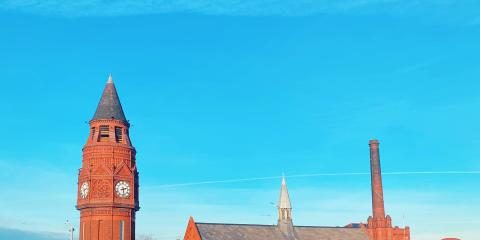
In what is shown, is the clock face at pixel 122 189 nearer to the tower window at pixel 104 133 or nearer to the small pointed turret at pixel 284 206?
the tower window at pixel 104 133

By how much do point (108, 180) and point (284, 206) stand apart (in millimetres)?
28014

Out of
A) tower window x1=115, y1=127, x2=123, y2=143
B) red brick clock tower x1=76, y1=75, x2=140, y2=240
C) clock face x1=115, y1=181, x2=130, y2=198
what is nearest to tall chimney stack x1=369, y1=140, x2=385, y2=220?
red brick clock tower x1=76, y1=75, x2=140, y2=240

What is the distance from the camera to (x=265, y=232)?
105m

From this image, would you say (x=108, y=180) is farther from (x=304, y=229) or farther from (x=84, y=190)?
(x=304, y=229)

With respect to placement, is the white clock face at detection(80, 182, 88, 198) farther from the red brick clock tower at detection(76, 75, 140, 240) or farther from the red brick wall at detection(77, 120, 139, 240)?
the red brick wall at detection(77, 120, 139, 240)

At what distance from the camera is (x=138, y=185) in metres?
101

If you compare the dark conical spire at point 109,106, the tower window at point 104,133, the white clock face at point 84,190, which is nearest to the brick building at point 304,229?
the white clock face at point 84,190

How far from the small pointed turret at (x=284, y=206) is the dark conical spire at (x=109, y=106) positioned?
26749 mm

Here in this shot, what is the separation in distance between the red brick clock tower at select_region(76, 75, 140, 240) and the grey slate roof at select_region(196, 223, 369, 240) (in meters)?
9.74

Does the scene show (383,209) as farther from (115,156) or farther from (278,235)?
(115,156)

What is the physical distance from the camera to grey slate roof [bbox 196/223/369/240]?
98188mm

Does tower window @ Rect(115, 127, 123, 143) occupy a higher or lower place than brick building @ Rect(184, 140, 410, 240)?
higher

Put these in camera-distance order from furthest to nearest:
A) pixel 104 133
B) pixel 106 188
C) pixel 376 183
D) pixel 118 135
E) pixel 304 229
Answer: pixel 376 183, pixel 304 229, pixel 118 135, pixel 104 133, pixel 106 188

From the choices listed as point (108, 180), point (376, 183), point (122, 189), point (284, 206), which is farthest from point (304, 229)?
point (108, 180)
